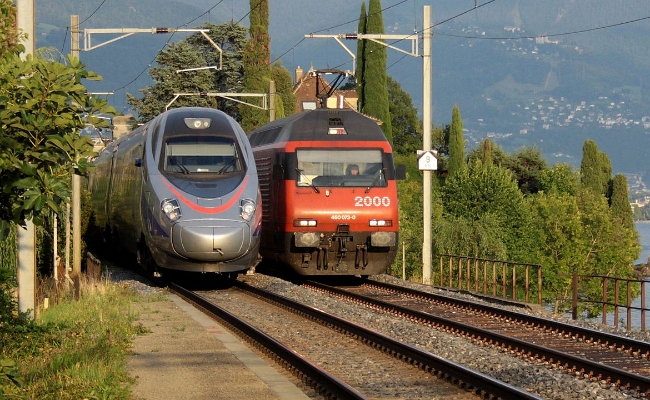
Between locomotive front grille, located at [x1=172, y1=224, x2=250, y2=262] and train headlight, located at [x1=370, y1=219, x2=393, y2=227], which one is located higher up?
train headlight, located at [x1=370, y1=219, x2=393, y2=227]

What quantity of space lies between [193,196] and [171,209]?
0.46 metres

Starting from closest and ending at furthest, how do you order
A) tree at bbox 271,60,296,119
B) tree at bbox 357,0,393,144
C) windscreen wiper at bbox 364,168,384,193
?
1. windscreen wiper at bbox 364,168,384,193
2. tree at bbox 357,0,393,144
3. tree at bbox 271,60,296,119

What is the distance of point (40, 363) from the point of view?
37.0 ft

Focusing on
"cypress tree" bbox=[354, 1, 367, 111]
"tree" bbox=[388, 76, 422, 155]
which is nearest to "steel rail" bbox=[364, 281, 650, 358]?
"cypress tree" bbox=[354, 1, 367, 111]

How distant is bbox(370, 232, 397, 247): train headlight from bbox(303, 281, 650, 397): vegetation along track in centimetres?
107

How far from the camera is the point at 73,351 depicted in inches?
468

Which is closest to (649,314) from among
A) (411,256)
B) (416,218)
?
(416,218)

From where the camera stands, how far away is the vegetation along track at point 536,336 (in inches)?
461

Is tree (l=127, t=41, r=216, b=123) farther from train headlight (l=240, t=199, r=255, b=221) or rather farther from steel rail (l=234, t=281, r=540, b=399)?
steel rail (l=234, t=281, r=540, b=399)

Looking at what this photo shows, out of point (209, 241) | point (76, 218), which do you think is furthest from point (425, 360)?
point (76, 218)

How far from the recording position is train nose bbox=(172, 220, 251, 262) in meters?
19.3

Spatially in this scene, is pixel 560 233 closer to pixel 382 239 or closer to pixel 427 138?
pixel 427 138

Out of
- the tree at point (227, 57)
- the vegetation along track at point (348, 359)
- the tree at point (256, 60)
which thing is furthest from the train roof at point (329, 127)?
the tree at point (227, 57)

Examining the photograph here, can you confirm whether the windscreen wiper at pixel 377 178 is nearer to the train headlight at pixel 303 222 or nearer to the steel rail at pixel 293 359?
the train headlight at pixel 303 222
